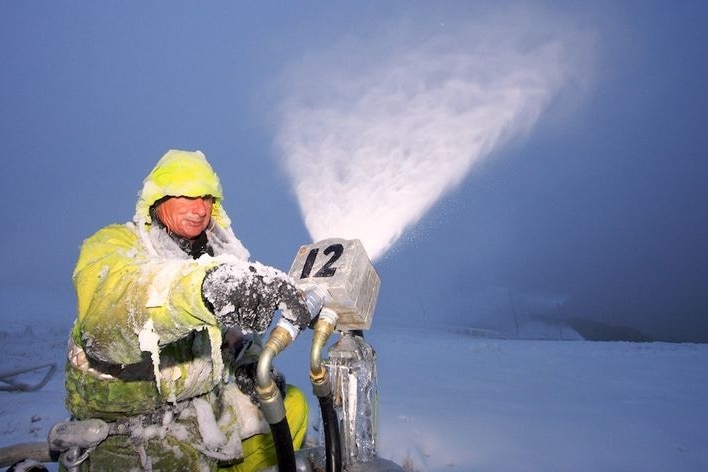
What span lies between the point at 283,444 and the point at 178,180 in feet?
5.16

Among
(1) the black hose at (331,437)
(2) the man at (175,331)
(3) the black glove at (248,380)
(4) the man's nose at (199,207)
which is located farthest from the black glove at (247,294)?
(3) the black glove at (248,380)

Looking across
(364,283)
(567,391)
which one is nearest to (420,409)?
(567,391)

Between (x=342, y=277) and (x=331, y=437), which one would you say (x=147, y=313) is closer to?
(x=342, y=277)

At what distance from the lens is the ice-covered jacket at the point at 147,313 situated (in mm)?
1393

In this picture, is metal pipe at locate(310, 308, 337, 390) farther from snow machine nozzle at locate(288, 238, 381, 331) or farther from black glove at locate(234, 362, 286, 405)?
black glove at locate(234, 362, 286, 405)

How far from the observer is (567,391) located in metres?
7.94

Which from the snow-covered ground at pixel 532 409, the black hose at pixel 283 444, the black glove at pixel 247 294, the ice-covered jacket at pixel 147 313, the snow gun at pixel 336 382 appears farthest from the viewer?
the snow-covered ground at pixel 532 409

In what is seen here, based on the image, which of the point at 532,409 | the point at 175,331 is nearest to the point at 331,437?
the point at 175,331

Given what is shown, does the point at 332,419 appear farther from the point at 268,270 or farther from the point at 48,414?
the point at 48,414

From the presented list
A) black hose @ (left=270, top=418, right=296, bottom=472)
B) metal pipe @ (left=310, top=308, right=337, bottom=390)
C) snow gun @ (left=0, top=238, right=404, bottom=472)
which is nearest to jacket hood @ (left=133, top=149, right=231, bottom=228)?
snow gun @ (left=0, top=238, right=404, bottom=472)

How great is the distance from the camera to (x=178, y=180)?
7.91ft

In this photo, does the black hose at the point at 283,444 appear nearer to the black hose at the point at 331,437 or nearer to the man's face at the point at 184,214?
the black hose at the point at 331,437

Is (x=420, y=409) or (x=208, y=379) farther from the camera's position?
(x=420, y=409)

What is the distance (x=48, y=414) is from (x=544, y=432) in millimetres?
7719
